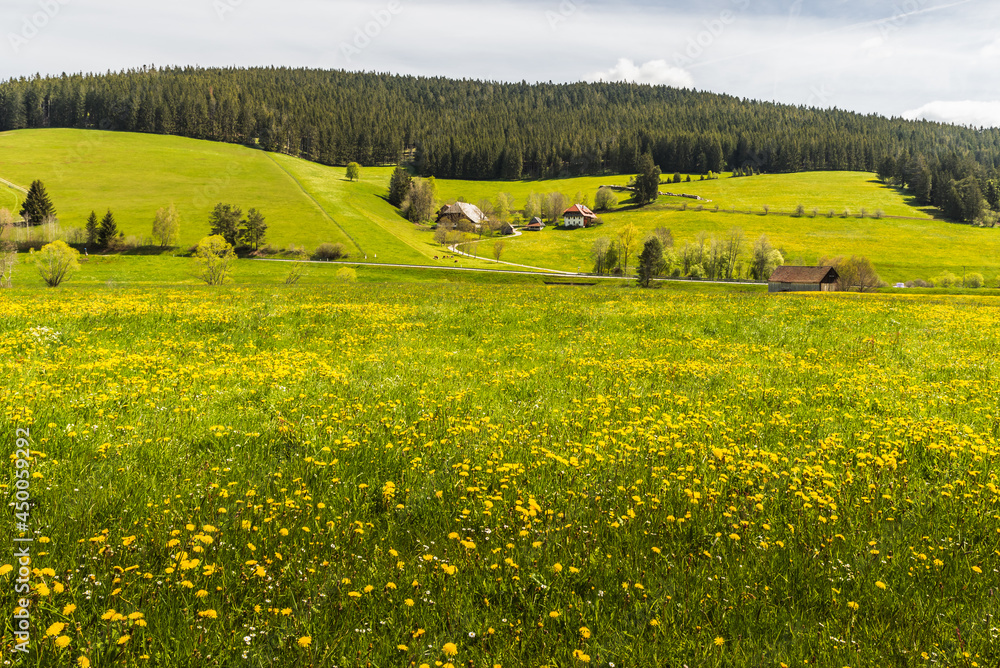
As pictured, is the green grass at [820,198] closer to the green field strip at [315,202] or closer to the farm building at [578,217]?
the farm building at [578,217]

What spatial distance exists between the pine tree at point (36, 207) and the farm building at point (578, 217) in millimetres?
138384

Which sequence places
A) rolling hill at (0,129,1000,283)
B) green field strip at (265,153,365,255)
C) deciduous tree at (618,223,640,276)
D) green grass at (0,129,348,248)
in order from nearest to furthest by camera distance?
deciduous tree at (618,223,640,276) → green field strip at (265,153,365,255) → rolling hill at (0,129,1000,283) → green grass at (0,129,348,248)

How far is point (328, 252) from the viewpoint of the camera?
365 feet

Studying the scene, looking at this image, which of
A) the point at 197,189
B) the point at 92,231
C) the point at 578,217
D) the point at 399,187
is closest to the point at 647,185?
the point at 578,217

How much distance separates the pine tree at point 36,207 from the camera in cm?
11731

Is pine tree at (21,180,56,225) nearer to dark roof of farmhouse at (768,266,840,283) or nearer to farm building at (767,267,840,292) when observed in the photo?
farm building at (767,267,840,292)

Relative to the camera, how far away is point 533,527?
17.4 ft

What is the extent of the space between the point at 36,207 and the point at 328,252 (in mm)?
71521

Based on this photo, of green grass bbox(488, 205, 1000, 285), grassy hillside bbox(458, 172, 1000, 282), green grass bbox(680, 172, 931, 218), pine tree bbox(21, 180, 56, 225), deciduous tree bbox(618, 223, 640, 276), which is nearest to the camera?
deciduous tree bbox(618, 223, 640, 276)

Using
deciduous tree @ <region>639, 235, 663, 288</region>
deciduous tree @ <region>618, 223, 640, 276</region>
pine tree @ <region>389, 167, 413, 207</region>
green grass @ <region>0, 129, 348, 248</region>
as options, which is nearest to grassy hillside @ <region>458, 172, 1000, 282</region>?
deciduous tree @ <region>618, 223, 640, 276</region>

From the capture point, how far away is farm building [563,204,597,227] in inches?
6668

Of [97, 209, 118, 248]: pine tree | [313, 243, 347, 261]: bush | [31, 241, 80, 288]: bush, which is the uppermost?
[97, 209, 118, 248]: pine tree

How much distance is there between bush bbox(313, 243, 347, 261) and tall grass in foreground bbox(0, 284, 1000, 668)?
104m

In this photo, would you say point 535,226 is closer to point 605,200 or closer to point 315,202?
point 605,200
